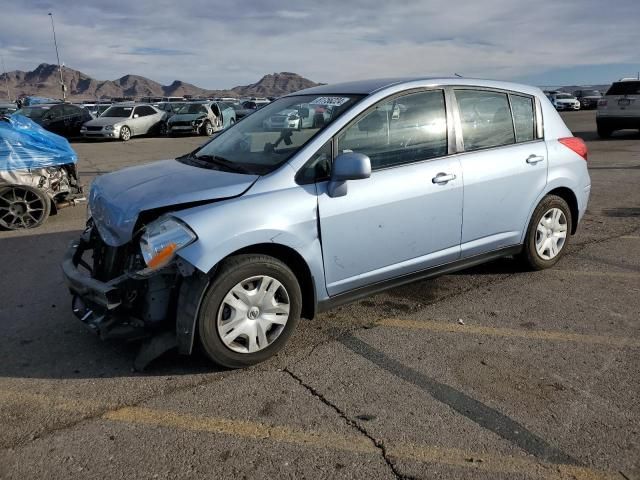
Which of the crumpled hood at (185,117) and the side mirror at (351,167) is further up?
the crumpled hood at (185,117)

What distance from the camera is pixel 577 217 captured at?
5246 mm

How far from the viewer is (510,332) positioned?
3.93m

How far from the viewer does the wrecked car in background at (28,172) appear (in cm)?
673

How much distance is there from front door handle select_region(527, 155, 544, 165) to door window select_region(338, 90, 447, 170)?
935 mm

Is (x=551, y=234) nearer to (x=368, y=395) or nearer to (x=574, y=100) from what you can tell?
(x=368, y=395)

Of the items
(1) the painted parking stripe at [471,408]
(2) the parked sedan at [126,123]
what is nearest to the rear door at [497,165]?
(1) the painted parking stripe at [471,408]

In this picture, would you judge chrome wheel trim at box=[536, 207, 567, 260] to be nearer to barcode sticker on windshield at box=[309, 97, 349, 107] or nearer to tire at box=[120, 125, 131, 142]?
barcode sticker on windshield at box=[309, 97, 349, 107]

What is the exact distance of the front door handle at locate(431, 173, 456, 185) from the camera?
400 centimetres

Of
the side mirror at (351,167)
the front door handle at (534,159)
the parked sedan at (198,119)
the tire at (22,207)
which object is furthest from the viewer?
the parked sedan at (198,119)

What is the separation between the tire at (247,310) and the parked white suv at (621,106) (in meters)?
16.4

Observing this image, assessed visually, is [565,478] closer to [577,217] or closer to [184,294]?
[184,294]

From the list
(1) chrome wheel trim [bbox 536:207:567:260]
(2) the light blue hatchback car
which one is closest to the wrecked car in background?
(2) the light blue hatchback car

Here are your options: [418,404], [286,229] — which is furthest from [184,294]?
[418,404]

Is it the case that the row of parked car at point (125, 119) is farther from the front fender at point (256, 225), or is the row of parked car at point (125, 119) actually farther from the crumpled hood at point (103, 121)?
the front fender at point (256, 225)
